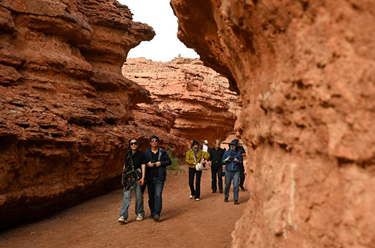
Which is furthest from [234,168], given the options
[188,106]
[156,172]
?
[188,106]

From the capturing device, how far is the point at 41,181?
685cm

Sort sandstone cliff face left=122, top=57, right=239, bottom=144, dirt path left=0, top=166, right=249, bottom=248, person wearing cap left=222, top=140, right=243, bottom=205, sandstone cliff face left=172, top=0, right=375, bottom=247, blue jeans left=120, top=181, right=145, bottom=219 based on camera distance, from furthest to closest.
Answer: sandstone cliff face left=122, top=57, right=239, bottom=144, person wearing cap left=222, top=140, right=243, bottom=205, blue jeans left=120, top=181, right=145, bottom=219, dirt path left=0, top=166, right=249, bottom=248, sandstone cliff face left=172, top=0, right=375, bottom=247

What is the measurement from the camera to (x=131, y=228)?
6359 mm

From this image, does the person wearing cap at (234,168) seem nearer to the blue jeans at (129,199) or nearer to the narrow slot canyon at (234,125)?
the narrow slot canyon at (234,125)

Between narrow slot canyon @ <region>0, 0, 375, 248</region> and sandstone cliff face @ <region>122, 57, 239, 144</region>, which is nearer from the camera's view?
narrow slot canyon @ <region>0, 0, 375, 248</region>

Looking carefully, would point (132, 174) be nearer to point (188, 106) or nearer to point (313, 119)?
point (313, 119)

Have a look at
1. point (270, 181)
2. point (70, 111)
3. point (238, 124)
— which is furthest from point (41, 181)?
point (270, 181)

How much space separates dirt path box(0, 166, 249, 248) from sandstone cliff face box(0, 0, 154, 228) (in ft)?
1.85

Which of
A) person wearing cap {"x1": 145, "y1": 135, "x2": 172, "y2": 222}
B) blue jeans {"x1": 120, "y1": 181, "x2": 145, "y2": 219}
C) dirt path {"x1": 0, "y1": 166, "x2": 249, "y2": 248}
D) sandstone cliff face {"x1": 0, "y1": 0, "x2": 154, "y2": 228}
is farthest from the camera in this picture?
person wearing cap {"x1": 145, "y1": 135, "x2": 172, "y2": 222}

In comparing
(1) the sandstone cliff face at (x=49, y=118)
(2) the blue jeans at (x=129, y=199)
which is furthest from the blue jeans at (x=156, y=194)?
(1) the sandstone cliff face at (x=49, y=118)

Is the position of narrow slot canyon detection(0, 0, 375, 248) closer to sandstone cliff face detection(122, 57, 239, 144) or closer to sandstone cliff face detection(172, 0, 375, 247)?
sandstone cliff face detection(172, 0, 375, 247)

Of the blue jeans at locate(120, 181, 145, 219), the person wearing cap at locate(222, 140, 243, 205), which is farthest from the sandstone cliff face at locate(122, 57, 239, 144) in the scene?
the blue jeans at locate(120, 181, 145, 219)

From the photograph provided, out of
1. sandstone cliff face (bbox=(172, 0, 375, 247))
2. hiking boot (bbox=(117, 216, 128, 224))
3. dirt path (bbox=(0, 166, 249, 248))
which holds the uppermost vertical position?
sandstone cliff face (bbox=(172, 0, 375, 247))

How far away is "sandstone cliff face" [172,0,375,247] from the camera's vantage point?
5.65ft
